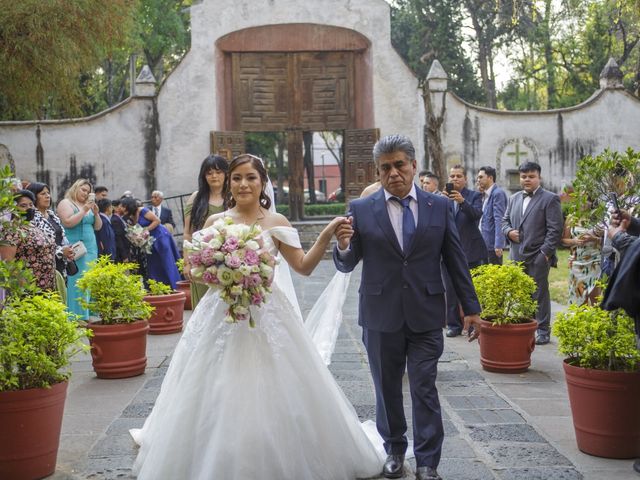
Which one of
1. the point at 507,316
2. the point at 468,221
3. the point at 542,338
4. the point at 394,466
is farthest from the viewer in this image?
the point at 468,221

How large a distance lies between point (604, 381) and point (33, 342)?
138 inches

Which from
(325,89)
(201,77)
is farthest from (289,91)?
(201,77)

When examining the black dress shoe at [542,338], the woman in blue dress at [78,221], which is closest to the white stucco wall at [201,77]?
the woman in blue dress at [78,221]

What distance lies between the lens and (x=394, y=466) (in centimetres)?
446

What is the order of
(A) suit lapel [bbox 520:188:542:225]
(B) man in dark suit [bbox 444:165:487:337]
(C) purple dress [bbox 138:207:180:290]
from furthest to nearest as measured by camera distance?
1. (C) purple dress [bbox 138:207:180:290]
2. (B) man in dark suit [bbox 444:165:487:337]
3. (A) suit lapel [bbox 520:188:542:225]

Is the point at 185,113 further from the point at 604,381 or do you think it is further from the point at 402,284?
the point at 604,381

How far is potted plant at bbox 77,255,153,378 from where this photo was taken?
715 cm

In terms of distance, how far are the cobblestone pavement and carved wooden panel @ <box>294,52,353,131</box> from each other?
46.3 ft

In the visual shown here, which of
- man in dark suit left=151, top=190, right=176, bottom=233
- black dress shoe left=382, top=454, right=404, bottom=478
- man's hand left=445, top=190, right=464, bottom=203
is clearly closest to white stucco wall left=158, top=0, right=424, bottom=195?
man in dark suit left=151, top=190, right=176, bottom=233

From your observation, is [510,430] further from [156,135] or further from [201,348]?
[156,135]

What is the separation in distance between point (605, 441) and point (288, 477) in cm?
205

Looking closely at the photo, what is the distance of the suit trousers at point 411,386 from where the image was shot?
14.0ft

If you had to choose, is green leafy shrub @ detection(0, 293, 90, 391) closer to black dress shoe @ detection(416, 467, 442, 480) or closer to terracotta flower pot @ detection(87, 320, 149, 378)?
black dress shoe @ detection(416, 467, 442, 480)

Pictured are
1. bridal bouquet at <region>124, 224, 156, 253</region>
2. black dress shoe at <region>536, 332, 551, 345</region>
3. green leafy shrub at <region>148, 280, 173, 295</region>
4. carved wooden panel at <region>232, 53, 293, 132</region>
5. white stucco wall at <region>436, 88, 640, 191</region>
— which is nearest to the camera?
black dress shoe at <region>536, 332, 551, 345</region>
